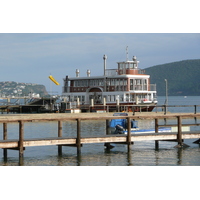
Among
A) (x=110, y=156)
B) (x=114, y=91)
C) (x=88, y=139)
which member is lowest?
(x=110, y=156)

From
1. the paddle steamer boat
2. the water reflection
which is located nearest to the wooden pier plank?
the water reflection

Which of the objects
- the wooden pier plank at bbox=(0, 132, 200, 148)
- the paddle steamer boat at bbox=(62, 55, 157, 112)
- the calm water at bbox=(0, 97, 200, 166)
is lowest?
the calm water at bbox=(0, 97, 200, 166)

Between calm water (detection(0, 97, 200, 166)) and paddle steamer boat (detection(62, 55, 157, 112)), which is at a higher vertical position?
paddle steamer boat (detection(62, 55, 157, 112))

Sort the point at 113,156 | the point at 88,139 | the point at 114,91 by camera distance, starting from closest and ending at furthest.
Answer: the point at 88,139, the point at 113,156, the point at 114,91

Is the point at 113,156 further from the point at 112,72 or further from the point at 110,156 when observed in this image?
the point at 112,72

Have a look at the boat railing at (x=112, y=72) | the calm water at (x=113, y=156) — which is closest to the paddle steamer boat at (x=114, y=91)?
the boat railing at (x=112, y=72)

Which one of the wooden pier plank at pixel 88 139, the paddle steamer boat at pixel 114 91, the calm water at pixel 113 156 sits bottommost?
the calm water at pixel 113 156

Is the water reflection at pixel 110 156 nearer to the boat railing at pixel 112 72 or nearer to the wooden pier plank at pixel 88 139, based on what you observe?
the wooden pier plank at pixel 88 139

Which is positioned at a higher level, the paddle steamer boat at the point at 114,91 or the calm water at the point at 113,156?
the paddle steamer boat at the point at 114,91

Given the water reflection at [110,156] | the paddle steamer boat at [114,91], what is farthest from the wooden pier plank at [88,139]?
the paddle steamer boat at [114,91]

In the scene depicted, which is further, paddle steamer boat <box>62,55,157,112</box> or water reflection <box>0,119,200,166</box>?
paddle steamer boat <box>62,55,157,112</box>

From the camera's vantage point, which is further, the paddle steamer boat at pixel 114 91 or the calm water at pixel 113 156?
the paddle steamer boat at pixel 114 91

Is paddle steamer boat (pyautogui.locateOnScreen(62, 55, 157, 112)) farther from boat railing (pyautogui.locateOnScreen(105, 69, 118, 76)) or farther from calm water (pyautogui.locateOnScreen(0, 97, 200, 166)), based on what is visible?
calm water (pyautogui.locateOnScreen(0, 97, 200, 166))

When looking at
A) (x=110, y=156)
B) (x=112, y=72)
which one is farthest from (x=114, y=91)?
(x=110, y=156)
